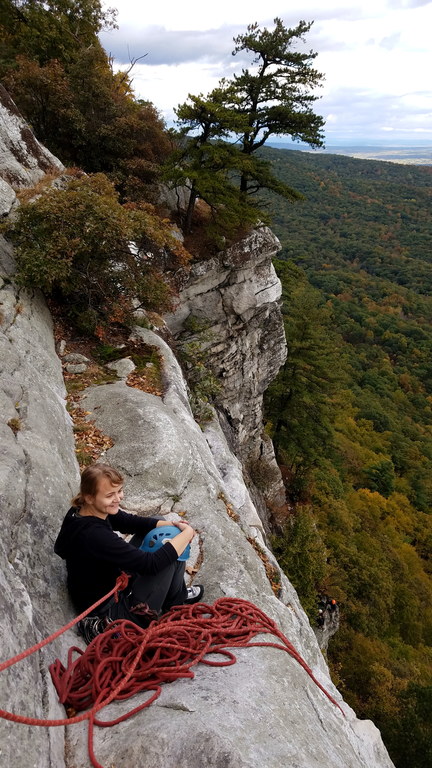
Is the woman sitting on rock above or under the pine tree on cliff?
under

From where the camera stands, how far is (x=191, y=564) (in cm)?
602

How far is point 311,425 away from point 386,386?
178 ft

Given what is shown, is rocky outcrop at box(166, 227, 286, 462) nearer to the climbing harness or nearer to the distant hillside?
the distant hillside

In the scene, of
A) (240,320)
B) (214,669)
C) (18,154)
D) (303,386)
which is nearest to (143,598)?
(214,669)

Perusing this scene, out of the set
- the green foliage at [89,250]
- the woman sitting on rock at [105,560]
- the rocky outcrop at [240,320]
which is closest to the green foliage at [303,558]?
the rocky outcrop at [240,320]

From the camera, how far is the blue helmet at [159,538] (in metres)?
4.50

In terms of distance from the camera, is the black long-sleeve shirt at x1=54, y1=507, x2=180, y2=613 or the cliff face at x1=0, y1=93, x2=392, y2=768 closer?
the cliff face at x1=0, y1=93, x2=392, y2=768

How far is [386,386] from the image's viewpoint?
76188 mm

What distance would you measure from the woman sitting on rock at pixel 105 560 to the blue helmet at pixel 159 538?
0.65ft

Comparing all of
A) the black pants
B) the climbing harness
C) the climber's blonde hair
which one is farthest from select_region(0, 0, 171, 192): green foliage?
the climbing harness

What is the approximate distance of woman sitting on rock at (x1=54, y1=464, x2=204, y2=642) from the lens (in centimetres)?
391

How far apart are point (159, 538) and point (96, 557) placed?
0.81 metres

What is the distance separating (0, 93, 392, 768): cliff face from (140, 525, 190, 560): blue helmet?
958mm

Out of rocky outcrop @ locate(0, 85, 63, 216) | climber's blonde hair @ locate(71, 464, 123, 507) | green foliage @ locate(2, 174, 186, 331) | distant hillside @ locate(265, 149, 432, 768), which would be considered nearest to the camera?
climber's blonde hair @ locate(71, 464, 123, 507)
